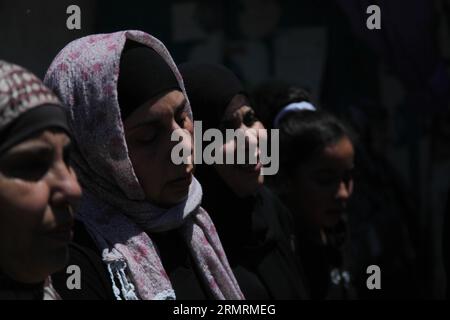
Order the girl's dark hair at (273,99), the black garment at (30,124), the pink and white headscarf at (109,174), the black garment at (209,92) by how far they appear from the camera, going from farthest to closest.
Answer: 1. the girl's dark hair at (273,99)
2. the black garment at (209,92)
3. the pink and white headscarf at (109,174)
4. the black garment at (30,124)

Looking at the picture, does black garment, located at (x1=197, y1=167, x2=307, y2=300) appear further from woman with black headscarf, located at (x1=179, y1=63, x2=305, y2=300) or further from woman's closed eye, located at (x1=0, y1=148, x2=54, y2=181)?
woman's closed eye, located at (x1=0, y1=148, x2=54, y2=181)

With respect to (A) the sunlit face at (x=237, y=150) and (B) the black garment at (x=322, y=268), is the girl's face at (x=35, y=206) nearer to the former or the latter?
(A) the sunlit face at (x=237, y=150)

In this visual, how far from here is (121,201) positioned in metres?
2.44

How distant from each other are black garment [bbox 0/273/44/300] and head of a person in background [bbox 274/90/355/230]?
6.16 ft

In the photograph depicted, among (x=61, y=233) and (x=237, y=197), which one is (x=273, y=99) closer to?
(x=237, y=197)

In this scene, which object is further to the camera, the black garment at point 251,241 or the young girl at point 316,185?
the young girl at point 316,185

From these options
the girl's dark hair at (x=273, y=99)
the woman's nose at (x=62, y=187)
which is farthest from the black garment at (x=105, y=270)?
the girl's dark hair at (x=273, y=99)

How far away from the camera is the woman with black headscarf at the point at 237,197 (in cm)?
296

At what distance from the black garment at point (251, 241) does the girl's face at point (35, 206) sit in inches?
44.8

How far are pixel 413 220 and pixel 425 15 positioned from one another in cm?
135

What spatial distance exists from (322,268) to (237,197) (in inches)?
33.3

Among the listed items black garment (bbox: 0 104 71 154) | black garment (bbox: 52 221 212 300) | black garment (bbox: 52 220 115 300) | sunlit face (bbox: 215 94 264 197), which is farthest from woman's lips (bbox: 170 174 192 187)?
black garment (bbox: 0 104 71 154)

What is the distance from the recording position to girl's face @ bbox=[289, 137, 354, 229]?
12.1 feet
